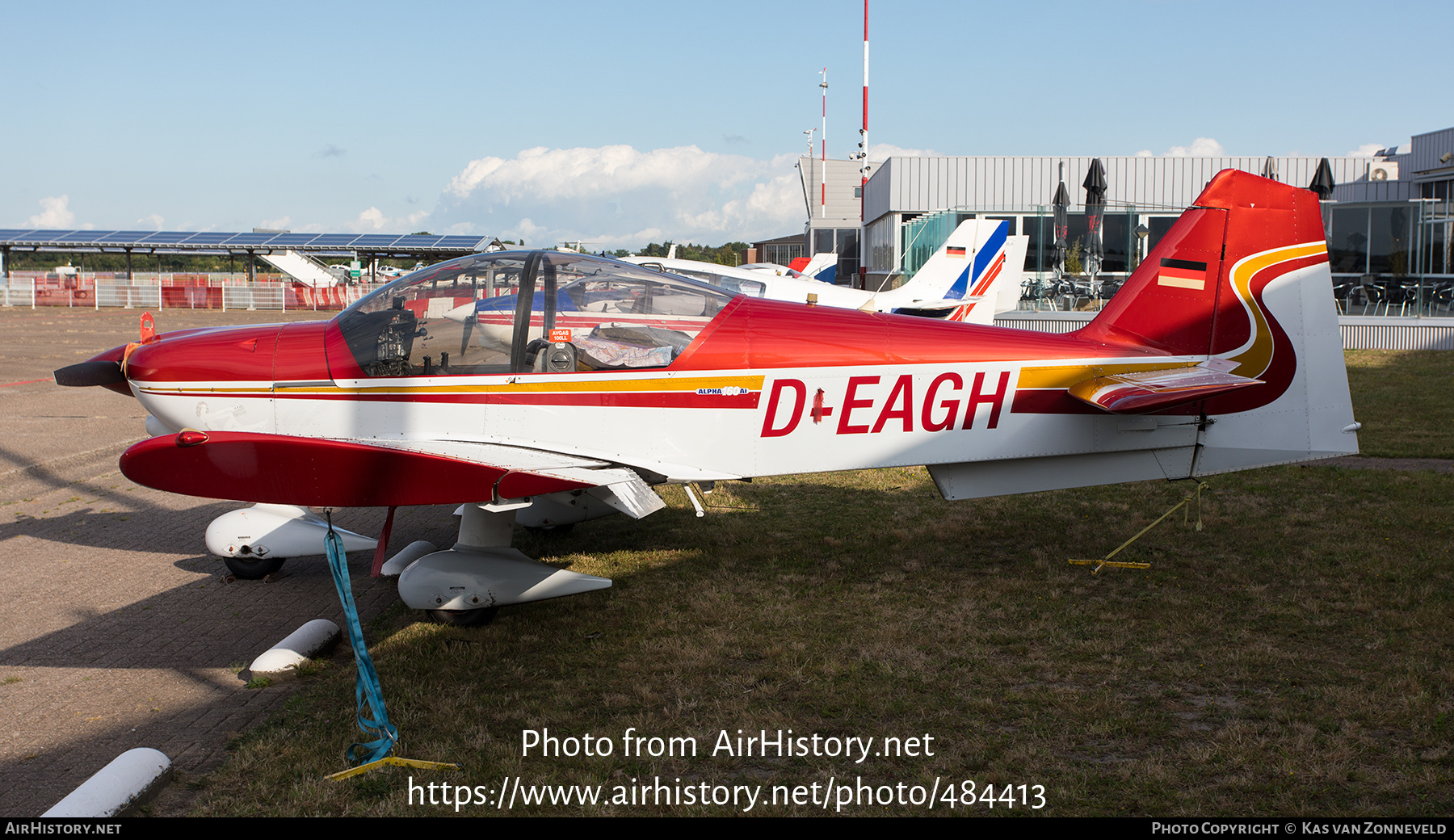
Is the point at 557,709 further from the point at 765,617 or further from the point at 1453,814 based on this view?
the point at 1453,814

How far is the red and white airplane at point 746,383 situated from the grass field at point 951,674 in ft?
2.28

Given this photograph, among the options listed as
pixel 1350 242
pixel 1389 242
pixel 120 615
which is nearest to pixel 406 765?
pixel 120 615

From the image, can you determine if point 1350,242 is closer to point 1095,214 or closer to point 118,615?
point 1095,214

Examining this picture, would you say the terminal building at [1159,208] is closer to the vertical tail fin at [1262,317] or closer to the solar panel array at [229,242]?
the vertical tail fin at [1262,317]

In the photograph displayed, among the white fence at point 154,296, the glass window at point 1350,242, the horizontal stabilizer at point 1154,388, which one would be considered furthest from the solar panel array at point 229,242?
the horizontal stabilizer at point 1154,388

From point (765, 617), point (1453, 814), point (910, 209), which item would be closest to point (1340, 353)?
point (1453, 814)

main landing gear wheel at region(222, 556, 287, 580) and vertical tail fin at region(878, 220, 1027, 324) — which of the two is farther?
vertical tail fin at region(878, 220, 1027, 324)

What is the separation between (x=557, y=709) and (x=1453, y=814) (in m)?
3.40

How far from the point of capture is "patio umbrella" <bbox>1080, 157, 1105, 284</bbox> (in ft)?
59.3

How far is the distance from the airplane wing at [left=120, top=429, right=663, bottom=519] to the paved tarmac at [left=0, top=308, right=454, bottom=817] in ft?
3.32

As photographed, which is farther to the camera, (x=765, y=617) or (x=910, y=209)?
(x=910, y=209)

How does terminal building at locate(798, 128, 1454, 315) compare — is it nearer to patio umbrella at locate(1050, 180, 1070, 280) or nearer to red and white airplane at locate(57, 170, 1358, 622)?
patio umbrella at locate(1050, 180, 1070, 280)

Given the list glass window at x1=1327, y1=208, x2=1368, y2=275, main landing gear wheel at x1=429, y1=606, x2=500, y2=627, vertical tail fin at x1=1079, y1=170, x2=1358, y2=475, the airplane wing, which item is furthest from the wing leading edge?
glass window at x1=1327, y1=208, x2=1368, y2=275

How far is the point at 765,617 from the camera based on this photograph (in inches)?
203
